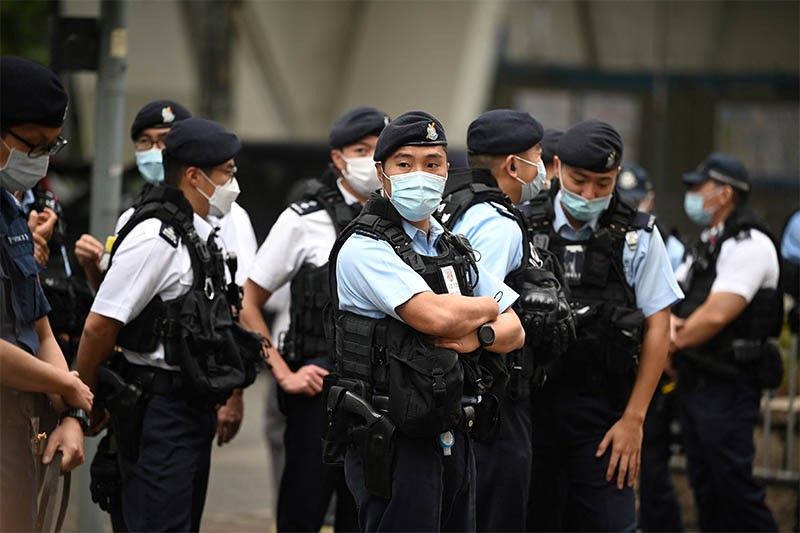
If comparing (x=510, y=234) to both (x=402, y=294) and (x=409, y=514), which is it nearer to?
(x=402, y=294)

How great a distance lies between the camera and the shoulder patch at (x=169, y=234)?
500cm

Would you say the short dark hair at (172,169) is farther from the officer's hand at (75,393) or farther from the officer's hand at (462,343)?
the officer's hand at (462,343)

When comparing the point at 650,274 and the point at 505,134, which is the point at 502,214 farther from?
the point at 650,274

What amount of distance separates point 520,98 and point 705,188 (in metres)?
6.36

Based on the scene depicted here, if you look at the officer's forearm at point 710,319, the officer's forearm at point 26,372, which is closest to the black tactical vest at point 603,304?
the officer's forearm at point 710,319

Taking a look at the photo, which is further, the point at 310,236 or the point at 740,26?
the point at 740,26

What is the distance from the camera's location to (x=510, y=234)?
4824 mm

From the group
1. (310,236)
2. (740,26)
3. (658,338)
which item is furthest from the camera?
(740,26)

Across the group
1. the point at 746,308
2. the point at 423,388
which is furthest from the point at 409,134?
the point at 746,308

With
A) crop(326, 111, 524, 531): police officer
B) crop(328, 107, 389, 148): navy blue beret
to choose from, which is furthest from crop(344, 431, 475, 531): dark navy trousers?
crop(328, 107, 389, 148): navy blue beret

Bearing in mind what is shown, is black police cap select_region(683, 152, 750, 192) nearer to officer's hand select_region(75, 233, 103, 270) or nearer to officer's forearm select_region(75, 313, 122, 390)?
officer's hand select_region(75, 233, 103, 270)

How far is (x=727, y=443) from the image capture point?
6.64 m

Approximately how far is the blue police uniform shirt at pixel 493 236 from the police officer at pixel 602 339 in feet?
2.25

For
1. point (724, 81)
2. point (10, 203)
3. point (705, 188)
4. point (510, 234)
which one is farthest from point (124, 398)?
point (724, 81)
